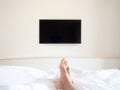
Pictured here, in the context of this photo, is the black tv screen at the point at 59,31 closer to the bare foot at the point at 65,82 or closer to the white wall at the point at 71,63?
the white wall at the point at 71,63

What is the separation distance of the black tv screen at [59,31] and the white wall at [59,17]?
0.07 metres

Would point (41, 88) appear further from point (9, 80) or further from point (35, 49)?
point (35, 49)

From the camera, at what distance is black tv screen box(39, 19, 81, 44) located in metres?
2.87

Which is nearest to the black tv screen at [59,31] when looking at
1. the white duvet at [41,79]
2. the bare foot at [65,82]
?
the white duvet at [41,79]

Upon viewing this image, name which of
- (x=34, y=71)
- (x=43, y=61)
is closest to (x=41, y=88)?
(x=34, y=71)

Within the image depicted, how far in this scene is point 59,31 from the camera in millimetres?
2887

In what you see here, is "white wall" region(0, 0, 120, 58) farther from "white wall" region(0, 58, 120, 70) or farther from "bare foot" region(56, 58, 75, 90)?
"bare foot" region(56, 58, 75, 90)

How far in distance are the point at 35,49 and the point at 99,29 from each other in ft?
3.36

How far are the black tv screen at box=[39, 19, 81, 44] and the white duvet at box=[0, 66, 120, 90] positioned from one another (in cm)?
115

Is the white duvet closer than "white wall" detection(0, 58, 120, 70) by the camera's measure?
Yes

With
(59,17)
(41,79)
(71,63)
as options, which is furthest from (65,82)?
(59,17)

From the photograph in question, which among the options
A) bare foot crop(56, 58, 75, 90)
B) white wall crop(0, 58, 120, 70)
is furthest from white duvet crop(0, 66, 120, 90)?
white wall crop(0, 58, 120, 70)

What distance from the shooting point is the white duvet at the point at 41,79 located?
1.38 meters

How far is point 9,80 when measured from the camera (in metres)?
1.53
